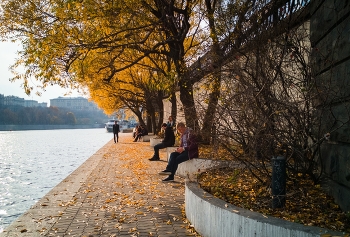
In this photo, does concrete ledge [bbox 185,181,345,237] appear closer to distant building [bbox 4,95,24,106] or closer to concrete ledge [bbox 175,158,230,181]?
concrete ledge [bbox 175,158,230,181]

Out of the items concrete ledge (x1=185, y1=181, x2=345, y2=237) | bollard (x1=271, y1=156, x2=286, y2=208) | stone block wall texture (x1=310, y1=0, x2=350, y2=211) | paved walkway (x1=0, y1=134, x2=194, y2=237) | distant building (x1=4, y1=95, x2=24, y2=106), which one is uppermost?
distant building (x1=4, y1=95, x2=24, y2=106)

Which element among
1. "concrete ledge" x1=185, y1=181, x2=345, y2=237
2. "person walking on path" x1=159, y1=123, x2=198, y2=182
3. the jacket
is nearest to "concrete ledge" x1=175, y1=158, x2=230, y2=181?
"person walking on path" x1=159, y1=123, x2=198, y2=182

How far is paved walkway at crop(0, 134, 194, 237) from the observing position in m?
5.35

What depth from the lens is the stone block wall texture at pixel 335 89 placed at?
443cm

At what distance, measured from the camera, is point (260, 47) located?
560cm

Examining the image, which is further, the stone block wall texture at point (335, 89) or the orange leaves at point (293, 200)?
the stone block wall texture at point (335, 89)

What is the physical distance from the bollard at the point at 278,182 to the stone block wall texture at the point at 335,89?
735 millimetres

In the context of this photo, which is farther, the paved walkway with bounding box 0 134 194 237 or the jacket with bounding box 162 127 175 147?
the jacket with bounding box 162 127 175 147

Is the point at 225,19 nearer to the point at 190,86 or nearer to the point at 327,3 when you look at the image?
the point at 327,3

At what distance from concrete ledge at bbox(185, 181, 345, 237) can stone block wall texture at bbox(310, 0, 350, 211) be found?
46.2 inches

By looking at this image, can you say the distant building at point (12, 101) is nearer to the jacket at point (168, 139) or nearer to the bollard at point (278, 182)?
the jacket at point (168, 139)

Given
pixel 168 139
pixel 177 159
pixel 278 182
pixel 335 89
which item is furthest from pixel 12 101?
pixel 335 89

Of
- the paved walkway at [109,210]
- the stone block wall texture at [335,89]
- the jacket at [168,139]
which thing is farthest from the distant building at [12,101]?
the stone block wall texture at [335,89]

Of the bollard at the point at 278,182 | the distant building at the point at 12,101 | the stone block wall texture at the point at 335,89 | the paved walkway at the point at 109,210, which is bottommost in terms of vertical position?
the paved walkway at the point at 109,210
